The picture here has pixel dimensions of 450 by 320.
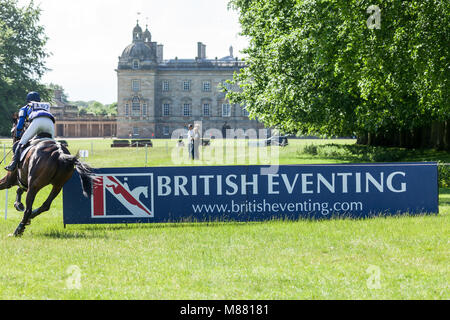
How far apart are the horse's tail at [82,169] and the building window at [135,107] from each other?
114015 millimetres

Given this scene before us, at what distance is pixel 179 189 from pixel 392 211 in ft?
15.5

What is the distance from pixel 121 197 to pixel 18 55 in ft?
194

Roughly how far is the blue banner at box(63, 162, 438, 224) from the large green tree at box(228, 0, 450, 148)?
7.50 m

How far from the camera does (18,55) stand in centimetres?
6644

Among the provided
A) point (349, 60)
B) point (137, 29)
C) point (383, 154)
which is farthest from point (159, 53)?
point (349, 60)

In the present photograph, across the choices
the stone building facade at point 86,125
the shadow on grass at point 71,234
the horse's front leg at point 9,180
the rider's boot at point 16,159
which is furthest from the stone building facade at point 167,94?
the shadow on grass at point 71,234

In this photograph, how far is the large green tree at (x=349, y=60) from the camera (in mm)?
19219

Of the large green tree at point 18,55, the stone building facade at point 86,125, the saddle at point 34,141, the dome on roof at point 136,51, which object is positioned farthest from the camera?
the stone building facade at point 86,125

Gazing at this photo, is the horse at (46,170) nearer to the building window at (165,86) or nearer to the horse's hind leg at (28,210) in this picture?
the horse's hind leg at (28,210)

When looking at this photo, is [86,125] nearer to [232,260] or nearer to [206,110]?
[206,110]

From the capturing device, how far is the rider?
11711mm

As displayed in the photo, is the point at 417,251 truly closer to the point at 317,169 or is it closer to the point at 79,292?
the point at 317,169

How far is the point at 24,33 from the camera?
222 ft

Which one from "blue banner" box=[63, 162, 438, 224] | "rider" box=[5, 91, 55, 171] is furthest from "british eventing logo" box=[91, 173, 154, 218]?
"rider" box=[5, 91, 55, 171]
